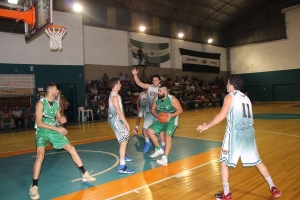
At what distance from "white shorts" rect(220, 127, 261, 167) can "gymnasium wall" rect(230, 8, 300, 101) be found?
82.5 ft

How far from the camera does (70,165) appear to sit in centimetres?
573

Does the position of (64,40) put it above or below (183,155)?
above

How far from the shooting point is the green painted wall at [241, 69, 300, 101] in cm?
2538

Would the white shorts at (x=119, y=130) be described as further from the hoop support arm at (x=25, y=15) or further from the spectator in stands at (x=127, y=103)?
the spectator in stands at (x=127, y=103)

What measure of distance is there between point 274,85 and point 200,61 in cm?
803

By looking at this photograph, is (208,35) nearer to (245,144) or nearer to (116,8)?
(116,8)

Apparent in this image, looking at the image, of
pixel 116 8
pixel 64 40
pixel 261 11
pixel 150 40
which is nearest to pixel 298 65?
pixel 261 11

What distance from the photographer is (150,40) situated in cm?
2177

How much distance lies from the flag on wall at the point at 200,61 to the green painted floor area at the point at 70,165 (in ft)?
56.8

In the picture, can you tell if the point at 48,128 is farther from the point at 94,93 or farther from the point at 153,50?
the point at 153,50

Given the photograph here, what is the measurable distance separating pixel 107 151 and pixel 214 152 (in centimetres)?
277

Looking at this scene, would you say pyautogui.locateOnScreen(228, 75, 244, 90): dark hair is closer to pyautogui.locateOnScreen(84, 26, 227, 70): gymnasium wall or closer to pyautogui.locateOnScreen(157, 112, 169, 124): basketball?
pyautogui.locateOnScreen(157, 112, 169, 124): basketball

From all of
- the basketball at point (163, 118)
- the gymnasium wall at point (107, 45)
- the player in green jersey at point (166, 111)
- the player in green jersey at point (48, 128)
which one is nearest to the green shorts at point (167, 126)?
the player in green jersey at point (166, 111)

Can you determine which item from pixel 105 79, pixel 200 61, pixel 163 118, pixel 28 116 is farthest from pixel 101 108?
pixel 200 61
